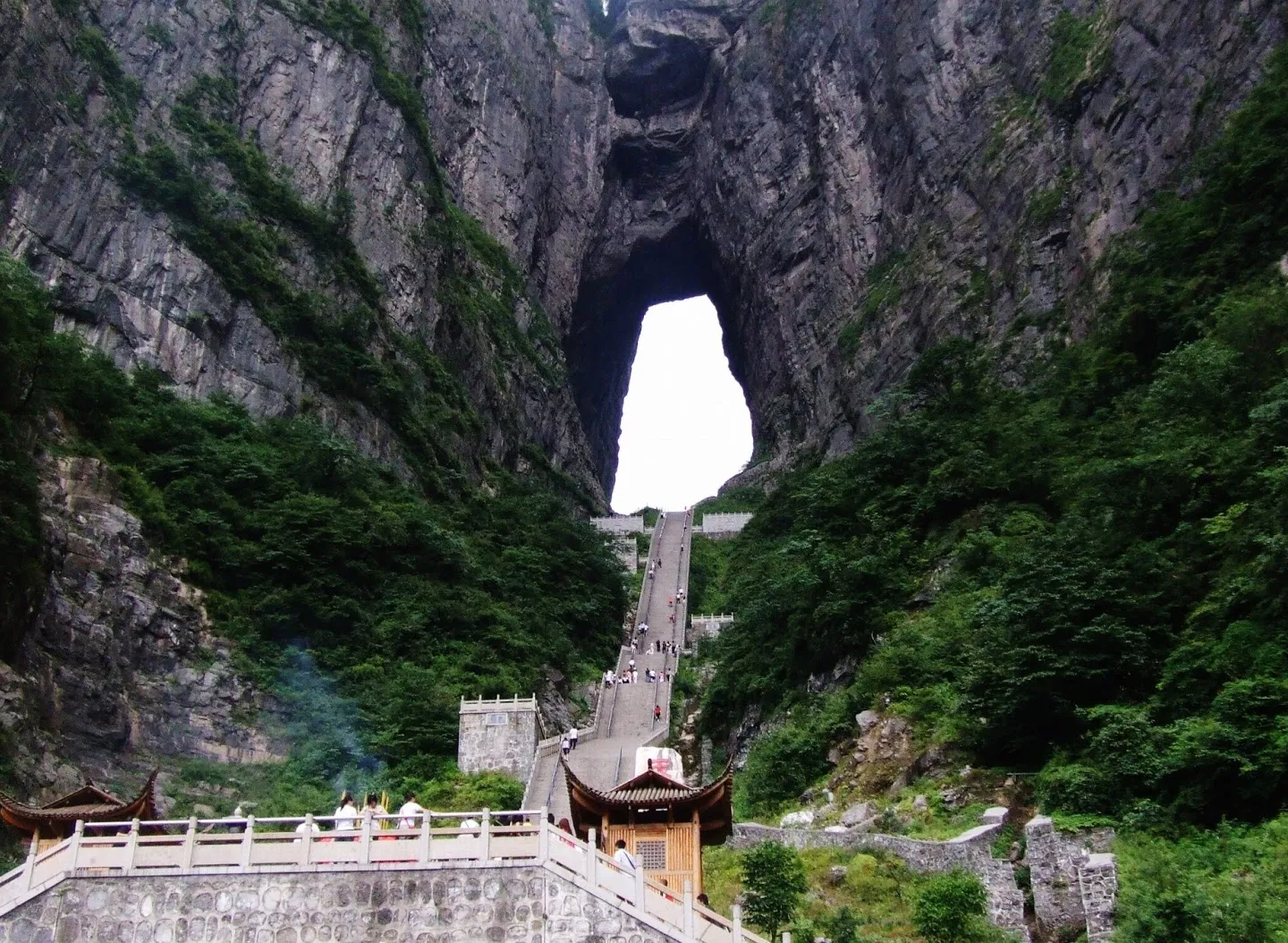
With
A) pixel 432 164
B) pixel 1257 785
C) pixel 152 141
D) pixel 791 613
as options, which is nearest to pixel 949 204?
pixel 432 164

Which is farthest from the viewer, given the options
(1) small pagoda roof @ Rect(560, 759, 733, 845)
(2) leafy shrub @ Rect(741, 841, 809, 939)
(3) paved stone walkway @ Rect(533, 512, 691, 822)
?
(3) paved stone walkway @ Rect(533, 512, 691, 822)

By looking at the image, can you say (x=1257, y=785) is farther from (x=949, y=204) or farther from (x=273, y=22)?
(x=273, y=22)

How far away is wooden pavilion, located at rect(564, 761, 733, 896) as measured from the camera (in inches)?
548

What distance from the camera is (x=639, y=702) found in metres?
33.7

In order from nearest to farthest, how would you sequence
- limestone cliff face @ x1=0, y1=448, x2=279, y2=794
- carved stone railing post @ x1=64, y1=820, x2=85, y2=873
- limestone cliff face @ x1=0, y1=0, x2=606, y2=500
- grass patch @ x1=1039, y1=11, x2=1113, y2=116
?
carved stone railing post @ x1=64, y1=820, x2=85, y2=873, limestone cliff face @ x1=0, y1=448, x2=279, y2=794, limestone cliff face @ x1=0, y1=0, x2=606, y2=500, grass patch @ x1=1039, y1=11, x2=1113, y2=116

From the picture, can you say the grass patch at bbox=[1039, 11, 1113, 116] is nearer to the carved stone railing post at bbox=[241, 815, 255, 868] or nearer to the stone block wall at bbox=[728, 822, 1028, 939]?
the stone block wall at bbox=[728, 822, 1028, 939]

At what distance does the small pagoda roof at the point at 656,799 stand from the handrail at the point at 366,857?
1045 millimetres

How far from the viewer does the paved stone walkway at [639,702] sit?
26.4m

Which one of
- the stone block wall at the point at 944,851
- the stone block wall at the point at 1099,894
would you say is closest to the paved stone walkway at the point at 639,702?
the stone block wall at the point at 944,851

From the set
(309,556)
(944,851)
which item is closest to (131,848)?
(944,851)

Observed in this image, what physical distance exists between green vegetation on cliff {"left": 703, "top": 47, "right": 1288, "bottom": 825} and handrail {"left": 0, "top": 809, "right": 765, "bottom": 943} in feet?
19.0

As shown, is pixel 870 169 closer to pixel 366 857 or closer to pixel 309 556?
pixel 309 556

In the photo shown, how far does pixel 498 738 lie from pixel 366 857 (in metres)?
14.1

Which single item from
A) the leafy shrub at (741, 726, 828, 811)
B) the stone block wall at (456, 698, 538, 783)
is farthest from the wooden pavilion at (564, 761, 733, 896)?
the stone block wall at (456, 698, 538, 783)
